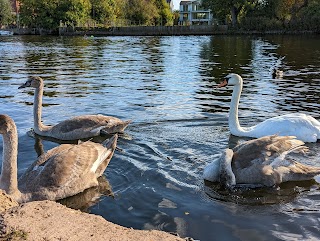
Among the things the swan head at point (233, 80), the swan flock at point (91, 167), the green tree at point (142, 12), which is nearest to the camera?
the swan flock at point (91, 167)

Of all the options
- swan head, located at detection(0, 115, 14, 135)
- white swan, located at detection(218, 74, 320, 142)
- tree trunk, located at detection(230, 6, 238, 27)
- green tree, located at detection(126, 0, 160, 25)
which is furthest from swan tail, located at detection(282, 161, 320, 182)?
green tree, located at detection(126, 0, 160, 25)

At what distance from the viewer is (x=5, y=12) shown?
Answer: 10988 centimetres

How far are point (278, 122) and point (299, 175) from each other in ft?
7.27

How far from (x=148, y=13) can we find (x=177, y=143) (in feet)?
349

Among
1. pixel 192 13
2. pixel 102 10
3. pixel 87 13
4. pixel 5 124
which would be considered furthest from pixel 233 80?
pixel 192 13

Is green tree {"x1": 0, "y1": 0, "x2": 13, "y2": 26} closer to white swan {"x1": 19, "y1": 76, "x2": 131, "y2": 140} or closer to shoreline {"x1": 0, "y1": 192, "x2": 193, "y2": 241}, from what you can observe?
white swan {"x1": 19, "y1": 76, "x2": 131, "y2": 140}

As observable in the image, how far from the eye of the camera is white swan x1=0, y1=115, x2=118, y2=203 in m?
6.45

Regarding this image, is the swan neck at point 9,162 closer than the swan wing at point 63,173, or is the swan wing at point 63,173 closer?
the swan neck at point 9,162

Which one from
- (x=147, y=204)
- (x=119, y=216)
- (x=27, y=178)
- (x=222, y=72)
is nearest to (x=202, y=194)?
(x=147, y=204)

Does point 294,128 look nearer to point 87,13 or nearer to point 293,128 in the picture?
A: point 293,128

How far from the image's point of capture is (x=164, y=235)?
492 cm

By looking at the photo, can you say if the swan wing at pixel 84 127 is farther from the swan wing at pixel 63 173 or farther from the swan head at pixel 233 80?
the swan wing at pixel 63 173

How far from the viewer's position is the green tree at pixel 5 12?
107 metres

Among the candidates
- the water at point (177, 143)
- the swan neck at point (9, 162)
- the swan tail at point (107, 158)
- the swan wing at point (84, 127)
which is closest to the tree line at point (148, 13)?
the water at point (177, 143)
